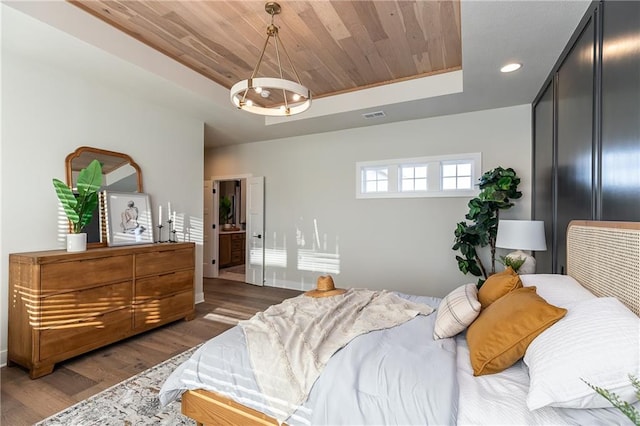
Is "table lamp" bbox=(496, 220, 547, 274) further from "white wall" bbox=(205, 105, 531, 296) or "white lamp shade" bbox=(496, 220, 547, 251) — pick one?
"white wall" bbox=(205, 105, 531, 296)

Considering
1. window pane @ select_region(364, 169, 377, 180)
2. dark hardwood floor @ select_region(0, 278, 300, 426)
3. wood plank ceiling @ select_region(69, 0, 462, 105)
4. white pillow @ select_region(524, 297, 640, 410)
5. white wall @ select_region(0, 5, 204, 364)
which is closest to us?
white pillow @ select_region(524, 297, 640, 410)

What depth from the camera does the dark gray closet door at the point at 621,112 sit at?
1.44m

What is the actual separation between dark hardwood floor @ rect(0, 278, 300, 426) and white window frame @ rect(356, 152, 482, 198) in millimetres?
2607

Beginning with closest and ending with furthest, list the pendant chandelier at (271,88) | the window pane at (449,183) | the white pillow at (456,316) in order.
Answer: the white pillow at (456,316) < the pendant chandelier at (271,88) < the window pane at (449,183)

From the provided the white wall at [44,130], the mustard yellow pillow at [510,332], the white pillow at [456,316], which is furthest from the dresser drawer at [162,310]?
the mustard yellow pillow at [510,332]

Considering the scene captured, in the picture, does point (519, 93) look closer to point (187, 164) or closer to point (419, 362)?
point (419, 362)

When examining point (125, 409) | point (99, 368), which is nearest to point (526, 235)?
point (125, 409)

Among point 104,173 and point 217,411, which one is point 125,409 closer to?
point 217,411

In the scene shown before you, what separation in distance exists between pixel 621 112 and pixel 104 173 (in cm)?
436

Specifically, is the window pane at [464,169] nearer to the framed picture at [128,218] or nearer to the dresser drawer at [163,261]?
the dresser drawer at [163,261]

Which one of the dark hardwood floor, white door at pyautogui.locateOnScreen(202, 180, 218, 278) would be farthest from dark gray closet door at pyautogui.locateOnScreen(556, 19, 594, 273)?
white door at pyautogui.locateOnScreen(202, 180, 218, 278)

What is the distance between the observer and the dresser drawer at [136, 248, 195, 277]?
3229mm

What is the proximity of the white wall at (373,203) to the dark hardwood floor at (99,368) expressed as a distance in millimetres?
1672

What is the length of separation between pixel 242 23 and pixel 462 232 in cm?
329
